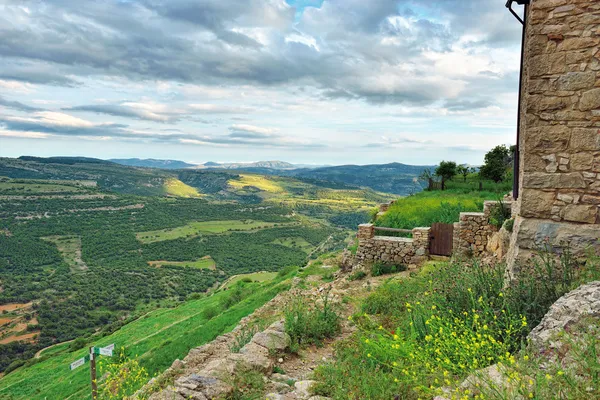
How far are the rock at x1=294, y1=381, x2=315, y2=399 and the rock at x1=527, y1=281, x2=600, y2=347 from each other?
276 centimetres

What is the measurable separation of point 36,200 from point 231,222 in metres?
79.0

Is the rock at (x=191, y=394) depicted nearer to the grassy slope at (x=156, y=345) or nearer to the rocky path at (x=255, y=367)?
the rocky path at (x=255, y=367)

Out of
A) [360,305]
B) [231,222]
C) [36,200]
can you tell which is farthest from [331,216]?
[360,305]

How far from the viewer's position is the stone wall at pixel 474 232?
11.2 m

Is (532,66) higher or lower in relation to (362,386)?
higher

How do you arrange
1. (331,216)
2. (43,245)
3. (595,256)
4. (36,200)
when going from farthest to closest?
(331,216), (36,200), (43,245), (595,256)

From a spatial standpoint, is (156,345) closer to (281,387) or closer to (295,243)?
(281,387)

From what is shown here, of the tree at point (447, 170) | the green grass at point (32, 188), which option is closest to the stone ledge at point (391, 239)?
the tree at point (447, 170)

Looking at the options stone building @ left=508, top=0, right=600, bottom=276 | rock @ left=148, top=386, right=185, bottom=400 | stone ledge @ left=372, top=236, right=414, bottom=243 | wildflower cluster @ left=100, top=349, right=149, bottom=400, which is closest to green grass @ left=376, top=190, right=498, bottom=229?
stone ledge @ left=372, top=236, right=414, bottom=243

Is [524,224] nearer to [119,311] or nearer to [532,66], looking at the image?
[532,66]

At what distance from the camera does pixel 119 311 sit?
6350 cm

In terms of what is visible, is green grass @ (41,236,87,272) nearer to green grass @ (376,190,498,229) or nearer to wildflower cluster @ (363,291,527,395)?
green grass @ (376,190,498,229)

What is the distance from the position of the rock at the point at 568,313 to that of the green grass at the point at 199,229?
4744 inches

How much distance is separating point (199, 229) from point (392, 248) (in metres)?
124
